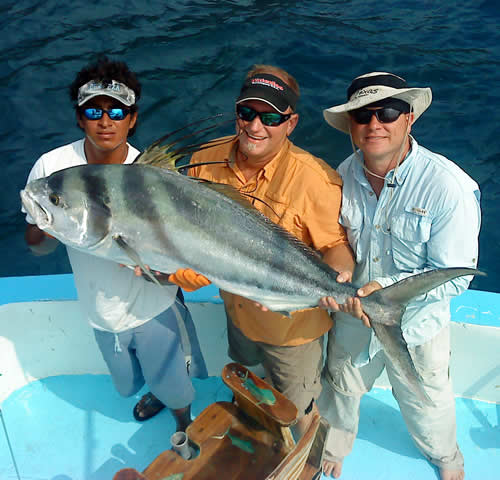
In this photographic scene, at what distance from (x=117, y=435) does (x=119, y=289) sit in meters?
1.35

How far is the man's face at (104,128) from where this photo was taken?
7.10 feet

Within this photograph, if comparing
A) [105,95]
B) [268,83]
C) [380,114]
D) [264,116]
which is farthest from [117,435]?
[380,114]

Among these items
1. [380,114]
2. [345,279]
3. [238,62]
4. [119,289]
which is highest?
[380,114]

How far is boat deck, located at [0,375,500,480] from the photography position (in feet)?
9.41

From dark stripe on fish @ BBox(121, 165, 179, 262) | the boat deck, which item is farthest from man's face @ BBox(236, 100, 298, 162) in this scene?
the boat deck

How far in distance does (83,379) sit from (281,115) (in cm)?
248

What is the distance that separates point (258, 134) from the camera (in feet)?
7.00

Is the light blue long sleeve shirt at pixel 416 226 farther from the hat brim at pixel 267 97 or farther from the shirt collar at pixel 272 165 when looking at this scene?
the hat brim at pixel 267 97

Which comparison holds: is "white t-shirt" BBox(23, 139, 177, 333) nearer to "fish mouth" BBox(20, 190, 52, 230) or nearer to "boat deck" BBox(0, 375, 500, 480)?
"fish mouth" BBox(20, 190, 52, 230)

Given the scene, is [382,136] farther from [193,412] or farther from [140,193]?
[193,412]

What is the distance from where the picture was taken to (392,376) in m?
2.52

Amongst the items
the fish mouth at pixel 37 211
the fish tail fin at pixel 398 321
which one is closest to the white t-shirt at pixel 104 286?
the fish mouth at pixel 37 211

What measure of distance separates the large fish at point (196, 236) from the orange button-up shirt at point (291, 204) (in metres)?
0.13

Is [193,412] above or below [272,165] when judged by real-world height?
below
